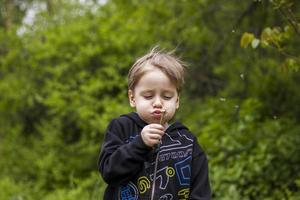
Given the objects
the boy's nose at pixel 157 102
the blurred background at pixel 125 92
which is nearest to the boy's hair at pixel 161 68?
the boy's nose at pixel 157 102

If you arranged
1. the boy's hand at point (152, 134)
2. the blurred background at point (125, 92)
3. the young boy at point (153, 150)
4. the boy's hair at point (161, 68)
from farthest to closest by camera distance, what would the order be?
the blurred background at point (125, 92) → the boy's hair at point (161, 68) → the young boy at point (153, 150) → the boy's hand at point (152, 134)

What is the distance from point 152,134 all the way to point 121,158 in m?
0.19

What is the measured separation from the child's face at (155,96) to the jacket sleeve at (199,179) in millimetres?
222

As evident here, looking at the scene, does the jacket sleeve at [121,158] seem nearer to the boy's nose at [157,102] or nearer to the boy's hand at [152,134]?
the boy's hand at [152,134]

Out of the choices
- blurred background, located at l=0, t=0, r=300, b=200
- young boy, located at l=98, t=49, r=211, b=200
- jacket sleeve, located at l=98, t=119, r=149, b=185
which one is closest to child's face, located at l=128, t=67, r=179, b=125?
young boy, located at l=98, t=49, r=211, b=200

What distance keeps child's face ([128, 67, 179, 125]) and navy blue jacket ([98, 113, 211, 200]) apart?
0.28 feet

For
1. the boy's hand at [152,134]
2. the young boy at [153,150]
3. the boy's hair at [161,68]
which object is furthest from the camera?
the boy's hair at [161,68]

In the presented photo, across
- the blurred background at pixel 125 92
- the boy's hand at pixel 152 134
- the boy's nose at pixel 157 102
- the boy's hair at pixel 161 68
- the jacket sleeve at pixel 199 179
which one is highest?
the blurred background at pixel 125 92

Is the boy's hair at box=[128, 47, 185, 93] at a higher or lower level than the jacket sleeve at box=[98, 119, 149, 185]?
higher

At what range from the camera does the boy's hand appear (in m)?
2.80

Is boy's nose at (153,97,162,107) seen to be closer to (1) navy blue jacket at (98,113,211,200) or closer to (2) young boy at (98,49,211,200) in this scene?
(2) young boy at (98,49,211,200)

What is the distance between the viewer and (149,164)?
2969 millimetres

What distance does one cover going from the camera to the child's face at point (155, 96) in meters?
2.97

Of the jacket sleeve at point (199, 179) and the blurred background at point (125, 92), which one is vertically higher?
the blurred background at point (125, 92)
